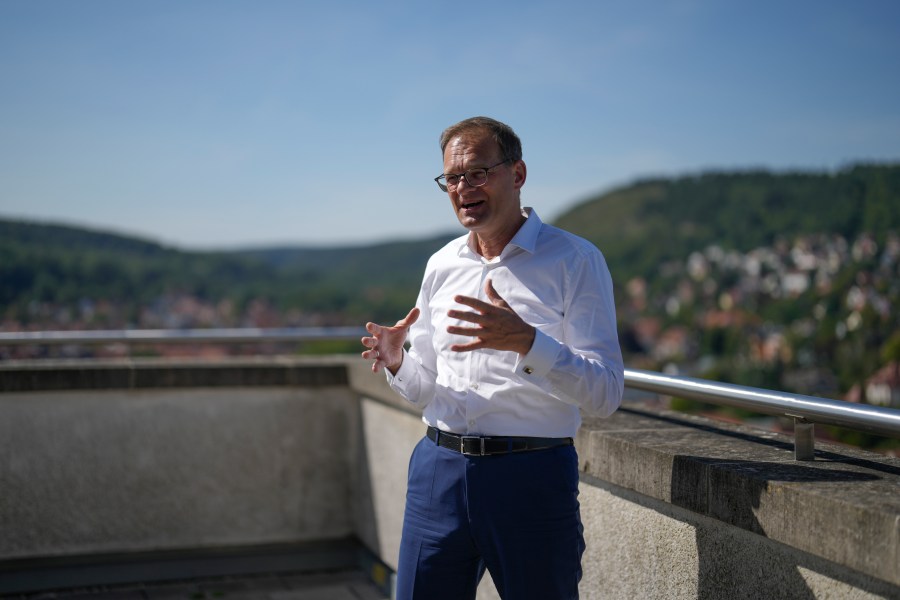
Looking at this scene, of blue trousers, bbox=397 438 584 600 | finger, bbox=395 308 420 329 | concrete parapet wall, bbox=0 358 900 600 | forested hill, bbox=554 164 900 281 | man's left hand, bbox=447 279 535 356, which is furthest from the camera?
forested hill, bbox=554 164 900 281

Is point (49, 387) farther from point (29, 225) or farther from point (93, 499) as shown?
point (29, 225)

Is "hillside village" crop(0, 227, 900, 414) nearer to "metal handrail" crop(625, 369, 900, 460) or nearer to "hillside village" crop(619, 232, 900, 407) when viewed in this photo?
"hillside village" crop(619, 232, 900, 407)

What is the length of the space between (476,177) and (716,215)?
337ft

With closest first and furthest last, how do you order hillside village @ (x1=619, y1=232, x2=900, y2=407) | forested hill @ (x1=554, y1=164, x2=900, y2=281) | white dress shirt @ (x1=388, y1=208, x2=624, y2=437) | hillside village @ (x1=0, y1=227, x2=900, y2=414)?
1. white dress shirt @ (x1=388, y1=208, x2=624, y2=437)
2. hillside village @ (x1=0, y1=227, x2=900, y2=414)
3. hillside village @ (x1=619, y1=232, x2=900, y2=407)
4. forested hill @ (x1=554, y1=164, x2=900, y2=281)

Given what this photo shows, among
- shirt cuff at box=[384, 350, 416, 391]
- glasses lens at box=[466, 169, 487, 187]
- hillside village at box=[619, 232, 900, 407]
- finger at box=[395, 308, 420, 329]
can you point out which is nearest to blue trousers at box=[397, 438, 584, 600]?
shirt cuff at box=[384, 350, 416, 391]

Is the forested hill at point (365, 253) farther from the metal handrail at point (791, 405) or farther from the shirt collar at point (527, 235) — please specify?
the shirt collar at point (527, 235)

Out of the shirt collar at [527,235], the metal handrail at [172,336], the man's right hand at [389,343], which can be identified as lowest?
the metal handrail at [172,336]

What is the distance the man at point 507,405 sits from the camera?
2.01 metres

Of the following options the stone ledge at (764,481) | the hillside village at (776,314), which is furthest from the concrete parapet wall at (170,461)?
the hillside village at (776,314)

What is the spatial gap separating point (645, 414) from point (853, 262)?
84296 mm

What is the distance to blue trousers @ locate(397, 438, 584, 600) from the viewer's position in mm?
2016

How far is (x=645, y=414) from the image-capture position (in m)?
3.03

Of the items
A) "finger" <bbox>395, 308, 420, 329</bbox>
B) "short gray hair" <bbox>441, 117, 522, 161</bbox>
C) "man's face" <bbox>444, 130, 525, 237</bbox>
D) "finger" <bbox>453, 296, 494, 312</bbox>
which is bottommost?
"finger" <bbox>395, 308, 420, 329</bbox>

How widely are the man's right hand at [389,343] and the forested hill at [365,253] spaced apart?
1203 mm
